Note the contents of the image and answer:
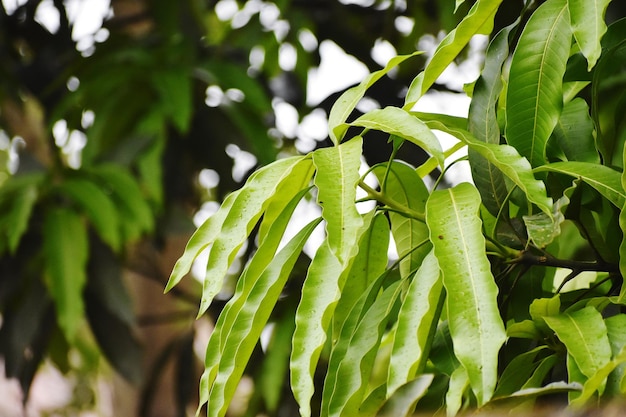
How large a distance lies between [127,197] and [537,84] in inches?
37.6

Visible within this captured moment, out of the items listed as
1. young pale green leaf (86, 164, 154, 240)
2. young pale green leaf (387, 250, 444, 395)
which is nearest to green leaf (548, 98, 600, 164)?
young pale green leaf (387, 250, 444, 395)

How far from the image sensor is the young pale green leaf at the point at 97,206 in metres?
1.32

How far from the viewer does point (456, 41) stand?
542 millimetres

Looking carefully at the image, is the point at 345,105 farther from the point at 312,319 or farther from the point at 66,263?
the point at 66,263

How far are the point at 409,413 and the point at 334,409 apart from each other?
0.22 ft

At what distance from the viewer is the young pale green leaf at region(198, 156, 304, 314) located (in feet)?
1.62

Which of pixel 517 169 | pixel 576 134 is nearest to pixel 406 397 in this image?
pixel 517 169

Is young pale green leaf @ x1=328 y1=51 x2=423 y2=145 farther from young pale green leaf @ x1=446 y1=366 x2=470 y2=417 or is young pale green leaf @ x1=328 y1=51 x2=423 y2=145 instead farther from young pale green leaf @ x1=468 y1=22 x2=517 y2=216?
young pale green leaf @ x1=446 y1=366 x2=470 y2=417

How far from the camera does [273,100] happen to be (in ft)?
5.83

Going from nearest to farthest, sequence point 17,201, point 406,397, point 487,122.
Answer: point 406,397
point 487,122
point 17,201

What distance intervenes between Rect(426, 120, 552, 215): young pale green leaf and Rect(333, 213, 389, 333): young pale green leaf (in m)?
0.12

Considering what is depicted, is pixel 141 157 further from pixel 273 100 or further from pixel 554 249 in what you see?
pixel 554 249

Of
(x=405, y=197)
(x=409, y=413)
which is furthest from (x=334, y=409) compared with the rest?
(x=405, y=197)

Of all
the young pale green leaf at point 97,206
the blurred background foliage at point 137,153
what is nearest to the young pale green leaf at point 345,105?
the blurred background foliage at point 137,153
